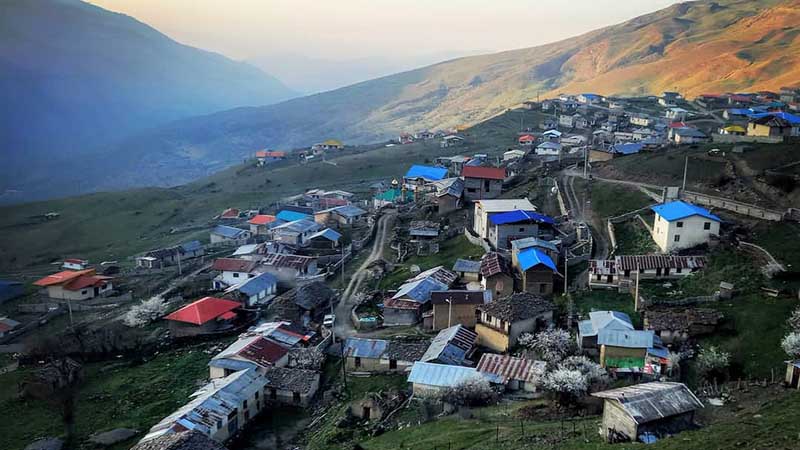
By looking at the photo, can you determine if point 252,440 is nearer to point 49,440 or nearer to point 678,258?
point 49,440

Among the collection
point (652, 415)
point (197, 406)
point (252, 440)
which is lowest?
point (252, 440)

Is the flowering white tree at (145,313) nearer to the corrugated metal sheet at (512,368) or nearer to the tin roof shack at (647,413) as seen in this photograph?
the corrugated metal sheet at (512,368)

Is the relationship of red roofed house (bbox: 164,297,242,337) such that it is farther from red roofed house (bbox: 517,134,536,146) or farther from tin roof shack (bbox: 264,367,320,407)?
red roofed house (bbox: 517,134,536,146)

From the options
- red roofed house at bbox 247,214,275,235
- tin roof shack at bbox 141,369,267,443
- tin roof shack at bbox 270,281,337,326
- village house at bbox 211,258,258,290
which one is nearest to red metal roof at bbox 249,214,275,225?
red roofed house at bbox 247,214,275,235

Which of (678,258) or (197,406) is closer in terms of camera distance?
(197,406)

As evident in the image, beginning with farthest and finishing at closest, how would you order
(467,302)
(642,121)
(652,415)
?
(642,121) → (467,302) → (652,415)

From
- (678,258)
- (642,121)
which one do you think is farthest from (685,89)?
(678,258)

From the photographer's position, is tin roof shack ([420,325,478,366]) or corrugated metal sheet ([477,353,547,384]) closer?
corrugated metal sheet ([477,353,547,384])
